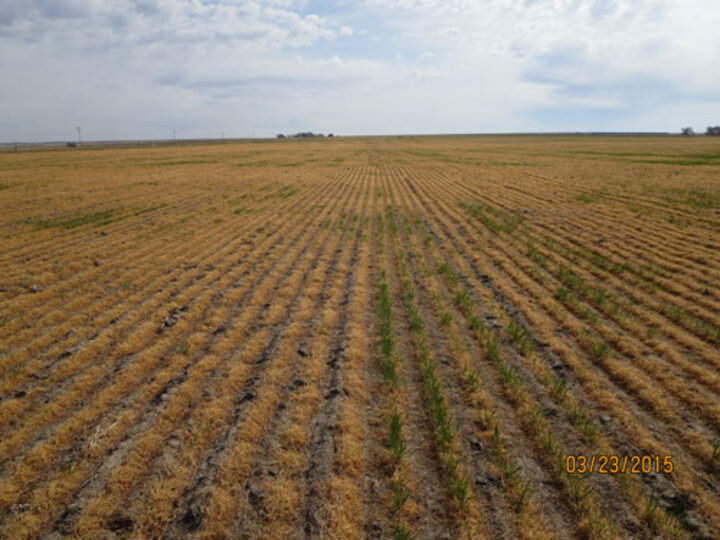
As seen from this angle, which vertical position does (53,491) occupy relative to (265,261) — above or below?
below

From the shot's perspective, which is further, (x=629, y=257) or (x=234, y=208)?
(x=234, y=208)

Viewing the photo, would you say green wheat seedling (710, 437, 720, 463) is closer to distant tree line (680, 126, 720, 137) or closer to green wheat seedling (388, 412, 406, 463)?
green wheat seedling (388, 412, 406, 463)

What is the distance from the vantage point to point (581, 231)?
15812 mm

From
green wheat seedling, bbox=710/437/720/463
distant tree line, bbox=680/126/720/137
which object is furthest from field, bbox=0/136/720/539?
distant tree line, bbox=680/126/720/137

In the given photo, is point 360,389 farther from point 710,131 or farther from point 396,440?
point 710,131

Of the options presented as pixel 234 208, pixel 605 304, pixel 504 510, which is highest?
pixel 234 208

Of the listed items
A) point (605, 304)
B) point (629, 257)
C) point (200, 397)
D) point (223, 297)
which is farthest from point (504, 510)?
point (629, 257)

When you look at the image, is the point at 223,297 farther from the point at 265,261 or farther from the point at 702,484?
the point at 702,484

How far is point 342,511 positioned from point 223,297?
6550 millimetres
